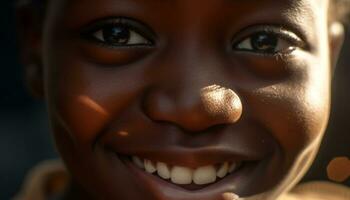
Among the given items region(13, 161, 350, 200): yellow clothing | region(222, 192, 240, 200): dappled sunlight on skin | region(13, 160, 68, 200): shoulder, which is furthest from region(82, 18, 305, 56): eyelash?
region(13, 160, 68, 200): shoulder

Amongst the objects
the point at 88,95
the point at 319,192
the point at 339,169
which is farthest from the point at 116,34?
the point at 319,192

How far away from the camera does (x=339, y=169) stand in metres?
1.50

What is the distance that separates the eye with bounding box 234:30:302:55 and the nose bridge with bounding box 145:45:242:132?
0.09m

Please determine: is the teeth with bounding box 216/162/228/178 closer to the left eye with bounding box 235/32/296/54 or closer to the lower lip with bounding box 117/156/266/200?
the lower lip with bounding box 117/156/266/200

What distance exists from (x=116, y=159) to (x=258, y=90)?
0.25m

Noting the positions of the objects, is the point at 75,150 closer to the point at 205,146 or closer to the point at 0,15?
the point at 205,146

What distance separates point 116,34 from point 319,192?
67 cm

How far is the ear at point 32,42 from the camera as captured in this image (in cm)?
161

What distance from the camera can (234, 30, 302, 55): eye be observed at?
134 cm

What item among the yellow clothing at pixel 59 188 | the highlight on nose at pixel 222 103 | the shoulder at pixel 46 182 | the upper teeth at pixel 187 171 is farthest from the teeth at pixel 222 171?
the shoulder at pixel 46 182

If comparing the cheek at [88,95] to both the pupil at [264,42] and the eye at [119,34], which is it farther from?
the pupil at [264,42]

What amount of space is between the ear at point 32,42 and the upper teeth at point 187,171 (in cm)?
39

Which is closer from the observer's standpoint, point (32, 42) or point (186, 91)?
point (186, 91)

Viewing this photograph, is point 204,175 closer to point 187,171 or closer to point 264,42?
point 187,171
